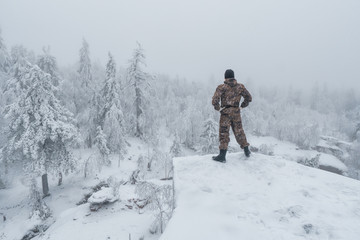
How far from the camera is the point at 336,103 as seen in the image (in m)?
87.1

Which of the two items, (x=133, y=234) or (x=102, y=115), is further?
(x=102, y=115)

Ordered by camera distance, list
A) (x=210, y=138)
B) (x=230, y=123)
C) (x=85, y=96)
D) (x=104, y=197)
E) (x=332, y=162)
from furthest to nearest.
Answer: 1. (x=332, y=162)
2. (x=85, y=96)
3. (x=210, y=138)
4. (x=104, y=197)
5. (x=230, y=123)

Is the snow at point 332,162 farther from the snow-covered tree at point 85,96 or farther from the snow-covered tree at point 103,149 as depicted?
the snow-covered tree at point 85,96

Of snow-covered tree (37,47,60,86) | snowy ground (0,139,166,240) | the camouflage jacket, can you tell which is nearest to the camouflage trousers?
the camouflage jacket

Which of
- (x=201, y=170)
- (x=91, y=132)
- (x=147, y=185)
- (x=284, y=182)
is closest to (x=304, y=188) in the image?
(x=284, y=182)

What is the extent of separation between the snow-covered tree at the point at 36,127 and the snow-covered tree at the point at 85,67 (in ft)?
31.1

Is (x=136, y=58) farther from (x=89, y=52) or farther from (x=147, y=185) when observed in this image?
(x=147, y=185)

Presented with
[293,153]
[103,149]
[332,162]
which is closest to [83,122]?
[103,149]

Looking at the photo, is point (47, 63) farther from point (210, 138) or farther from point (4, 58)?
point (210, 138)

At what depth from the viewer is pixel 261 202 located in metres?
3.79

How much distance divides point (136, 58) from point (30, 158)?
16.4 meters

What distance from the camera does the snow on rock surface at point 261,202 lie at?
9.91 feet

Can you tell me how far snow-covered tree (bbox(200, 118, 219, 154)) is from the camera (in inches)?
894

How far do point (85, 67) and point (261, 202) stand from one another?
2490 centimetres
